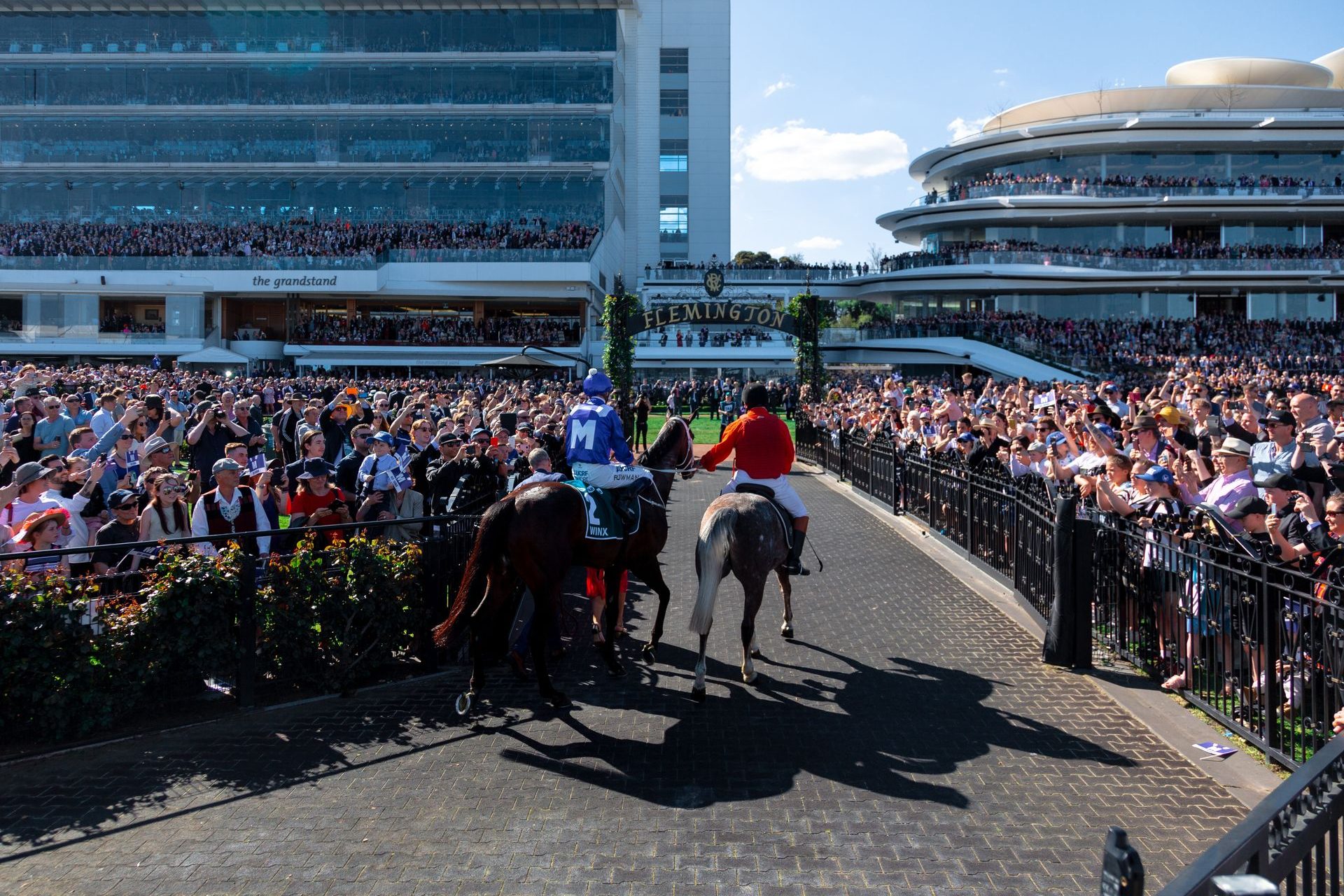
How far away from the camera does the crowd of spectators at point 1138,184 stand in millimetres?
53875

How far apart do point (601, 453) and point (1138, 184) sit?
55.6 meters

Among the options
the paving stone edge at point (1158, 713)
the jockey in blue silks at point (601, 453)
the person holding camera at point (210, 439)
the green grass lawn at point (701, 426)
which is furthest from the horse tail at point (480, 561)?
the green grass lawn at point (701, 426)

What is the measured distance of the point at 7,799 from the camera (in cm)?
557

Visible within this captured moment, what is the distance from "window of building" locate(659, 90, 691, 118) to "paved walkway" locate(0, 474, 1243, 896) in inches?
3020

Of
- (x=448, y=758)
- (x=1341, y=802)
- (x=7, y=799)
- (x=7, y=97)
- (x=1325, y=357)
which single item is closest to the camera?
(x=1341, y=802)

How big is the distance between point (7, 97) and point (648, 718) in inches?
2770

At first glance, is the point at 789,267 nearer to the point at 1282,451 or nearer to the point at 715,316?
the point at 715,316

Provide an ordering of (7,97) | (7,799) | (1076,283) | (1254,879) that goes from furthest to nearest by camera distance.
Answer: (7,97) < (1076,283) < (7,799) < (1254,879)

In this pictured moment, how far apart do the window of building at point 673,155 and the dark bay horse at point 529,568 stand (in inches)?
2934

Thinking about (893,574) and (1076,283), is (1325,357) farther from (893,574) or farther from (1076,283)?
(893,574)

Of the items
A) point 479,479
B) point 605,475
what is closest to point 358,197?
point 479,479

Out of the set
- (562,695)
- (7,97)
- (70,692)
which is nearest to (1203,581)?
(562,695)

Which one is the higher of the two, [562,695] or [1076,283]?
[1076,283]

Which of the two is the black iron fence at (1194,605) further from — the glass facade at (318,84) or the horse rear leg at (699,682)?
the glass facade at (318,84)
